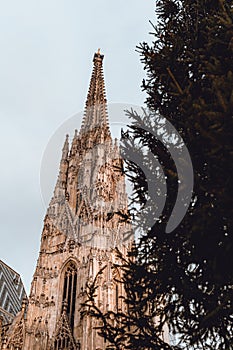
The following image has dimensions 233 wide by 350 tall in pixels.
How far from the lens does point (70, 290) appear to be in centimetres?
2261

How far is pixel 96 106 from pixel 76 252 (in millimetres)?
16351

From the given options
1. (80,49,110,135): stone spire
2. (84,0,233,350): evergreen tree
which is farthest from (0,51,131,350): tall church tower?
(84,0,233,350): evergreen tree

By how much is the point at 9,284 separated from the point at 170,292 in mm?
30054

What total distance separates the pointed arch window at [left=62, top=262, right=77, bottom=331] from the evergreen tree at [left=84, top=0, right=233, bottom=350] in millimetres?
15286

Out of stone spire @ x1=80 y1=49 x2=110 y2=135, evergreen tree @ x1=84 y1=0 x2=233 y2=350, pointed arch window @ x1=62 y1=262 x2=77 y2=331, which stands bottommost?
evergreen tree @ x1=84 y1=0 x2=233 y2=350

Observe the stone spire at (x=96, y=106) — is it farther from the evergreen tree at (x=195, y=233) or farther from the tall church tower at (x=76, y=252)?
the evergreen tree at (x=195, y=233)

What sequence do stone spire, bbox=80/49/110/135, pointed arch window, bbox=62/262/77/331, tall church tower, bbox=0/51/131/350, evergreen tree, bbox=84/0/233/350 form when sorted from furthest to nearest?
1. stone spire, bbox=80/49/110/135
2. pointed arch window, bbox=62/262/77/331
3. tall church tower, bbox=0/51/131/350
4. evergreen tree, bbox=84/0/233/350

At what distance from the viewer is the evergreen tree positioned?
5941 millimetres

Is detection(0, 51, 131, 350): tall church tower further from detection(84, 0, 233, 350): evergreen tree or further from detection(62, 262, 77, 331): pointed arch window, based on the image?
detection(84, 0, 233, 350): evergreen tree

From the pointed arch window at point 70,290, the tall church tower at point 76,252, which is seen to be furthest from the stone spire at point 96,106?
the pointed arch window at point 70,290

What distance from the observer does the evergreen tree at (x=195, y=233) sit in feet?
19.5

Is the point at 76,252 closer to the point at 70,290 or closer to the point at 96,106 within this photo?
the point at 70,290

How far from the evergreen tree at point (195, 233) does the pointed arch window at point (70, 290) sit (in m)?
15.3

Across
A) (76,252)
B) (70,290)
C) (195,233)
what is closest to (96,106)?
(76,252)
